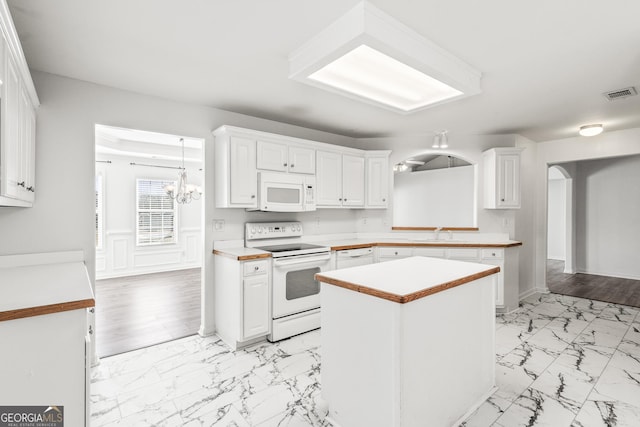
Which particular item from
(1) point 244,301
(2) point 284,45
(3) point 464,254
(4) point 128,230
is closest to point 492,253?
(3) point 464,254

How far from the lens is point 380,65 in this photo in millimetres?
2275

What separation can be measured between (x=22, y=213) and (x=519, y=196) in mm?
5284

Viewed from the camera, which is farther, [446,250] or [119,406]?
[446,250]

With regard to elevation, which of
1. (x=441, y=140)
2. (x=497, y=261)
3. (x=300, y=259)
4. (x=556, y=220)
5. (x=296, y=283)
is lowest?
(x=296, y=283)

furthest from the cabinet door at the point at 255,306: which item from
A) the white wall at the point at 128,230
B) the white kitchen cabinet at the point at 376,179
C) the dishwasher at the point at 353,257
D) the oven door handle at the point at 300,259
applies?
the white wall at the point at 128,230

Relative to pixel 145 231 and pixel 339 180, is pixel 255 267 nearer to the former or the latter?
pixel 339 180

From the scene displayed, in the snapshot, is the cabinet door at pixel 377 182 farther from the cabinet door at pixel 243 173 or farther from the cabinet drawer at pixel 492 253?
the cabinet door at pixel 243 173

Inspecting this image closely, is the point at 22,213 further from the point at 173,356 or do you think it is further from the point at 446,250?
the point at 446,250

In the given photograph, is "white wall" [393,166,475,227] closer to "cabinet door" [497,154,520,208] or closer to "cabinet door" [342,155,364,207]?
"cabinet door" [497,154,520,208]

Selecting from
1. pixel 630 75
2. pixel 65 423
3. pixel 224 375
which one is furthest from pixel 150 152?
pixel 630 75

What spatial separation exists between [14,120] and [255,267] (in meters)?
1.95

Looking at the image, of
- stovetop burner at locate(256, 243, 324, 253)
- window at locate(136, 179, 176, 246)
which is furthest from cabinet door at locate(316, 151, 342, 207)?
window at locate(136, 179, 176, 246)

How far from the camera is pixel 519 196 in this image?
13.6 ft

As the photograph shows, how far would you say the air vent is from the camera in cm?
280
